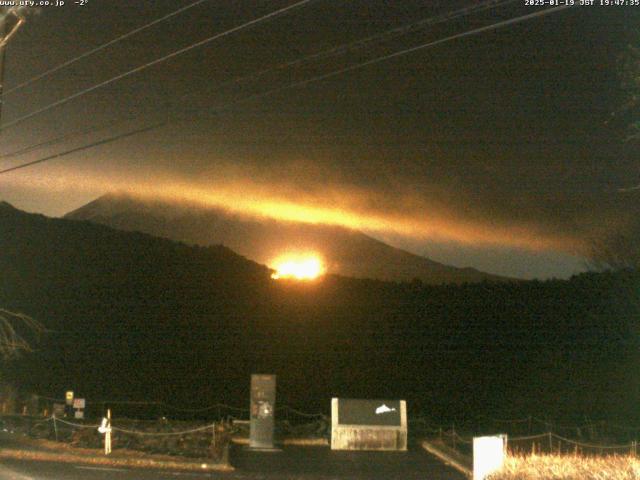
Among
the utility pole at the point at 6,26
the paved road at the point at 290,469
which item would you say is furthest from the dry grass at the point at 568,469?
the utility pole at the point at 6,26

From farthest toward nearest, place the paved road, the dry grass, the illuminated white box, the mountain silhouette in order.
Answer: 1. the mountain silhouette
2. the paved road
3. the illuminated white box
4. the dry grass

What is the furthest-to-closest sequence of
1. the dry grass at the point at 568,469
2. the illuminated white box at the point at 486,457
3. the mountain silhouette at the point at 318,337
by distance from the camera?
1. the mountain silhouette at the point at 318,337
2. the illuminated white box at the point at 486,457
3. the dry grass at the point at 568,469

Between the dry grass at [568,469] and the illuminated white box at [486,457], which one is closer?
the dry grass at [568,469]

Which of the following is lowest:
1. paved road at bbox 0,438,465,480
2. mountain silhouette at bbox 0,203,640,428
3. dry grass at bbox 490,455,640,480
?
paved road at bbox 0,438,465,480

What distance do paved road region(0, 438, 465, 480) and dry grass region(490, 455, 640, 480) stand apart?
517 cm

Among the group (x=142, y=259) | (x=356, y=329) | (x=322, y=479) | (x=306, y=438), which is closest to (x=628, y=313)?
(x=356, y=329)

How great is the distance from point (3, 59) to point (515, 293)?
4440cm

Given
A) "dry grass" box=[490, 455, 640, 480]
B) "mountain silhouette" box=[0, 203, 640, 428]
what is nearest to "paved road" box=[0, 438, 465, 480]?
"dry grass" box=[490, 455, 640, 480]

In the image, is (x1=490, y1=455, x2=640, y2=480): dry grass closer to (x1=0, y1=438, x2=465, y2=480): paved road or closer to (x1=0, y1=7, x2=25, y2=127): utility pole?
(x1=0, y1=438, x2=465, y2=480): paved road

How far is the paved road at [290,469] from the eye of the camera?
17.4 m

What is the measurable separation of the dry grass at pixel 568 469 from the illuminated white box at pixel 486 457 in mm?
215

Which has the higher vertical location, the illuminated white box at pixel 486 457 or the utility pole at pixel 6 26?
the utility pole at pixel 6 26

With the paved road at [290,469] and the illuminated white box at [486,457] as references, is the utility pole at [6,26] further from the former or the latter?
the illuminated white box at [486,457]

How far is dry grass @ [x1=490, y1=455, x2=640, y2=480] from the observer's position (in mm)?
11906
